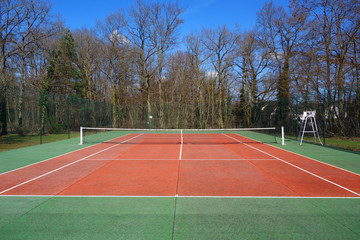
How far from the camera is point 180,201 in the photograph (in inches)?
195

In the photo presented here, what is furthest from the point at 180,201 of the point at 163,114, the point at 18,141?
the point at 163,114

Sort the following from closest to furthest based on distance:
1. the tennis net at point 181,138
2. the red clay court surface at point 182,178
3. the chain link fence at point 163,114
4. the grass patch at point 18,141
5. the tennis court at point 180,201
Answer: the tennis court at point 180,201, the red clay court surface at point 182,178, the grass patch at point 18,141, the tennis net at point 181,138, the chain link fence at point 163,114

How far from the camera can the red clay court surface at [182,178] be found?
5.61 meters

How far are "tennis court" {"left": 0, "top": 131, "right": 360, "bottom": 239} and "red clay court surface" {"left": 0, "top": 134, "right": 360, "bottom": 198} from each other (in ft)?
0.08

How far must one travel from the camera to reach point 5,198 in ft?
17.0

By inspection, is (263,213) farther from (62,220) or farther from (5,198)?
(5,198)

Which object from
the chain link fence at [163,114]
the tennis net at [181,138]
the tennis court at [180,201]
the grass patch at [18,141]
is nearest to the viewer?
the tennis court at [180,201]

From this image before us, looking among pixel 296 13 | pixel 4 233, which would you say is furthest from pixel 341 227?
pixel 296 13

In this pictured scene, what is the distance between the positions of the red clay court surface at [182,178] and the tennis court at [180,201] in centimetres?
2

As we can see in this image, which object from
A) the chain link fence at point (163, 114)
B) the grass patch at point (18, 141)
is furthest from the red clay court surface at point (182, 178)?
the chain link fence at point (163, 114)

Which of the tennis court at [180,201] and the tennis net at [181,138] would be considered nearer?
the tennis court at [180,201]

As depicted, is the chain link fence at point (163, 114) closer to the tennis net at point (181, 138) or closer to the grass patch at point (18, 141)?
the grass patch at point (18, 141)

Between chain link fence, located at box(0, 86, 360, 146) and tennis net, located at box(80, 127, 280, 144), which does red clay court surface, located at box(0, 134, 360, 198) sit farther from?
chain link fence, located at box(0, 86, 360, 146)

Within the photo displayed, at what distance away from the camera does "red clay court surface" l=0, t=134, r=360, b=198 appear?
221 inches
